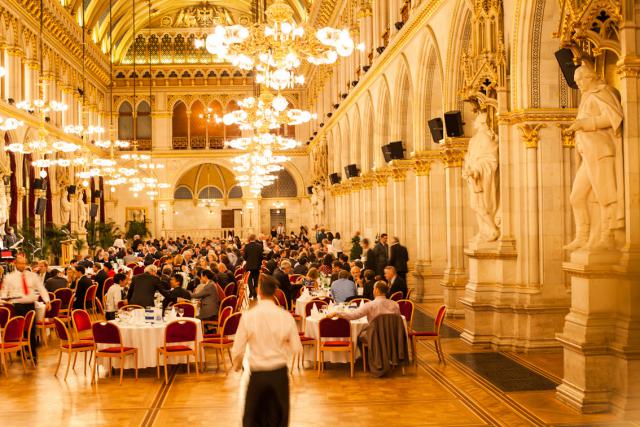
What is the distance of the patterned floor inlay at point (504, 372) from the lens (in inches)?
347

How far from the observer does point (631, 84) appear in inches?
302

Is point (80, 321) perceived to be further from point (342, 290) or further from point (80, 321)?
point (342, 290)

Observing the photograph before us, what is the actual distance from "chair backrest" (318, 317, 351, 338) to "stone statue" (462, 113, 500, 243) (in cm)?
283

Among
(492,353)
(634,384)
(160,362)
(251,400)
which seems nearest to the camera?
(251,400)

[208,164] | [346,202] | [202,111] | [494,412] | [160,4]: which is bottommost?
[494,412]

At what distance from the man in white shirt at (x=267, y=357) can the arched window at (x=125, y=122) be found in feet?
138

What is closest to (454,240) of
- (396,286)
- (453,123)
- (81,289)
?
(453,123)

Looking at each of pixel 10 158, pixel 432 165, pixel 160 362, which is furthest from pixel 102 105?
pixel 160 362

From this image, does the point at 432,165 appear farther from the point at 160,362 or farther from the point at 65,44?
the point at 65,44

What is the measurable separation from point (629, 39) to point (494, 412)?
3894mm

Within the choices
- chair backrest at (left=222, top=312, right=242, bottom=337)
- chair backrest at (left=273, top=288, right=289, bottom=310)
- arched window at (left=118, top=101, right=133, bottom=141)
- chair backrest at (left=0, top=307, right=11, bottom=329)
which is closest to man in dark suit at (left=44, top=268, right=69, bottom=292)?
chair backrest at (left=0, top=307, right=11, bottom=329)

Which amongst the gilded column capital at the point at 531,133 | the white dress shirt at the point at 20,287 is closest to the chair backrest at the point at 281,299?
the white dress shirt at the point at 20,287

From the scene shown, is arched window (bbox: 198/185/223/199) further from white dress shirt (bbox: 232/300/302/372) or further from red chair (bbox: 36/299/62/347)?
white dress shirt (bbox: 232/300/302/372)

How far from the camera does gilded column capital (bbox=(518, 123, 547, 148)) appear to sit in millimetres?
10819
